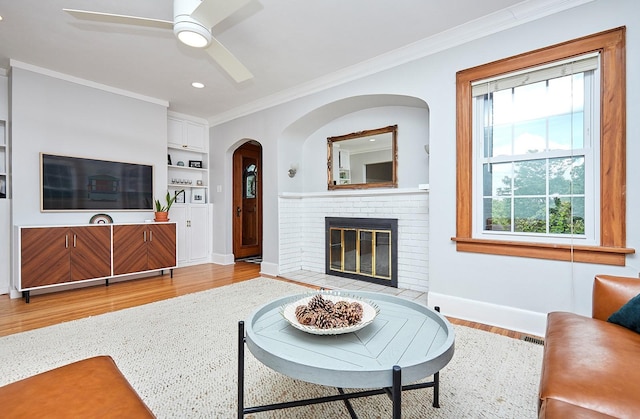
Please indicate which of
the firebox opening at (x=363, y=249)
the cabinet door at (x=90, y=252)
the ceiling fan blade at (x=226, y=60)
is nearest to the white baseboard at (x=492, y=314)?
the firebox opening at (x=363, y=249)

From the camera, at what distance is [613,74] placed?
205 centimetres

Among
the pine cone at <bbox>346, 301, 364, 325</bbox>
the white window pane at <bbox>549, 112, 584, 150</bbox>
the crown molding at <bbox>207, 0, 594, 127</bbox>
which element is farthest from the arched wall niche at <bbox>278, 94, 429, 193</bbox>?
the pine cone at <bbox>346, 301, 364, 325</bbox>

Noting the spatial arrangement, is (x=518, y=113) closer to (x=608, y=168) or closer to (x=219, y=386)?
(x=608, y=168)

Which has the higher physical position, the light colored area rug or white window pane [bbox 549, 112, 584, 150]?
white window pane [bbox 549, 112, 584, 150]

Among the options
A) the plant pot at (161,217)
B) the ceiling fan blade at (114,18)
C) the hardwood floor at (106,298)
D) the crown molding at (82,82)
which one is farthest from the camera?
the plant pot at (161,217)

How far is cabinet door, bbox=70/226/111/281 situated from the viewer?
3.35 meters

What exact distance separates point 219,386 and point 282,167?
3140 millimetres

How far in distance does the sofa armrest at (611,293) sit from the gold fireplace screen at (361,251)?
7.38 ft

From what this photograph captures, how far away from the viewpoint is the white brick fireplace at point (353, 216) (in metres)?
3.41

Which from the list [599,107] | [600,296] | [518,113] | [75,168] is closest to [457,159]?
[518,113]

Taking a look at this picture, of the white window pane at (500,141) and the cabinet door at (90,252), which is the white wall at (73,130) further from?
the white window pane at (500,141)

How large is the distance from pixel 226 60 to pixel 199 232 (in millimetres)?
3454

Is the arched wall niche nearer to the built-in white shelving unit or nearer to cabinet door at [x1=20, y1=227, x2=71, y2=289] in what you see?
the built-in white shelving unit

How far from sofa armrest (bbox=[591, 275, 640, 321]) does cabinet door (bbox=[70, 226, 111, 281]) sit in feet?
14.6
